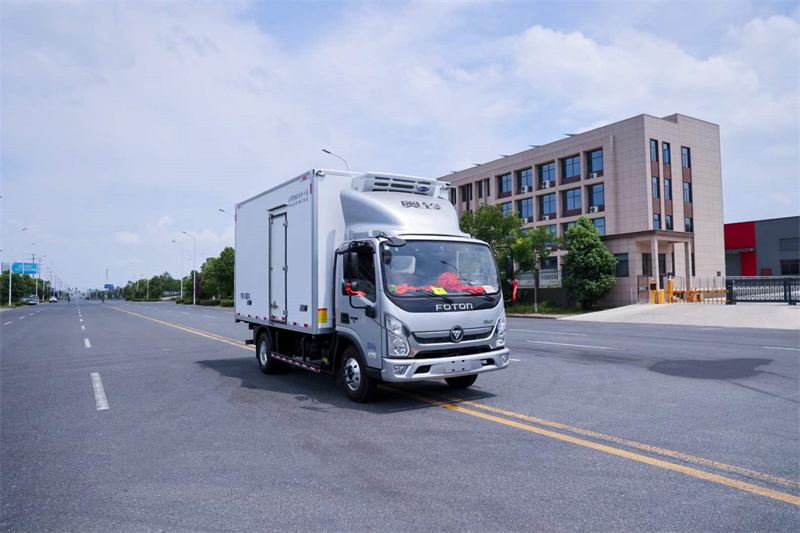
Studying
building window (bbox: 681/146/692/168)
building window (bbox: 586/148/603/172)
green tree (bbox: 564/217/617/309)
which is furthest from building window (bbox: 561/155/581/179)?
green tree (bbox: 564/217/617/309)

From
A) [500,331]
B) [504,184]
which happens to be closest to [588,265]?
[504,184]

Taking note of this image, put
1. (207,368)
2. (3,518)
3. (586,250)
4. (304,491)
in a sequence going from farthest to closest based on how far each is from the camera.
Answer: (586,250) < (207,368) < (304,491) < (3,518)

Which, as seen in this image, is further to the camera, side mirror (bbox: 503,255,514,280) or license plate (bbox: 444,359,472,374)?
side mirror (bbox: 503,255,514,280)

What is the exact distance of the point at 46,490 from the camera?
441 cm

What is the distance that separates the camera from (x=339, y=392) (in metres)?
8.22

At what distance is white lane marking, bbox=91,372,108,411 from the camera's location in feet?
25.0

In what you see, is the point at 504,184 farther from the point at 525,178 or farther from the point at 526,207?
the point at 526,207

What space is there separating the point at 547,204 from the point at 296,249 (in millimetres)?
43381

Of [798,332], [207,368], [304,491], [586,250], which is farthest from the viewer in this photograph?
[586,250]

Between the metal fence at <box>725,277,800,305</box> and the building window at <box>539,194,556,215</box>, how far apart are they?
61.5 ft

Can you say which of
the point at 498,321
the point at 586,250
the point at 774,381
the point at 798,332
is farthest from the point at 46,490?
the point at 586,250

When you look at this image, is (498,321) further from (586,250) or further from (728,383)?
(586,250)

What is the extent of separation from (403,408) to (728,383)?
5.38 meters

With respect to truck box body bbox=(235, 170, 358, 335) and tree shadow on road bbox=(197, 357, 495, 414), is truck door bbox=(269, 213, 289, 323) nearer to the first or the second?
truck box body bbox=(235, 170, 358, 335)
